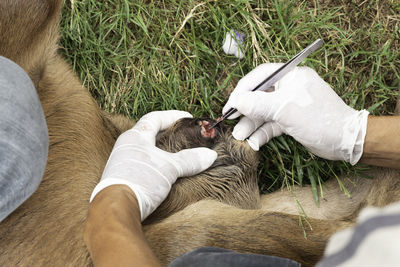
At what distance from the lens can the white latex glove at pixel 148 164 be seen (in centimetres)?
194

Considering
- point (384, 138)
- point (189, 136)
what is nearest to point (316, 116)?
point (384, 138)

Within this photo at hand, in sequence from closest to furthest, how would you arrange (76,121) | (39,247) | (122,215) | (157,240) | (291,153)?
(122,215)
(39,247)
(157,240)
(76,121)
(291,153)

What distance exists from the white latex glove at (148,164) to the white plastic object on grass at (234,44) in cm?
64

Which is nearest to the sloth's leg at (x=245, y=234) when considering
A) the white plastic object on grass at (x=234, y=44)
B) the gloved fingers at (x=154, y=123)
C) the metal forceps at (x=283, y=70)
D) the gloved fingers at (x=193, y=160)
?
the gloved fingers at (x=193, y=160)

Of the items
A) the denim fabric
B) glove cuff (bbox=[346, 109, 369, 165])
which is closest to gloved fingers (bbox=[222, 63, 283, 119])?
glove cuff (bbox=[346, 109, 369, 165])

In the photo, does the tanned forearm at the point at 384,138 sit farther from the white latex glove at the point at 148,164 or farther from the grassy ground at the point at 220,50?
the white latex glove at the point at 148,164

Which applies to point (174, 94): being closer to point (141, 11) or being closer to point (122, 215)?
point (141, 11)

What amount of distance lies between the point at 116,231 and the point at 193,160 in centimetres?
74

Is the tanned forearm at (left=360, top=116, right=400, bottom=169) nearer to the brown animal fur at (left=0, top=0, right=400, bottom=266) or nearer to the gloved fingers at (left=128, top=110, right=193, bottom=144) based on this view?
the brown animal fur at (left=0, top=0, right=400, bottom=266)

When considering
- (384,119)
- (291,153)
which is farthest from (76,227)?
(384,119)

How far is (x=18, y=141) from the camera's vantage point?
4.48 ft

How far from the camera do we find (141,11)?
8.89ft

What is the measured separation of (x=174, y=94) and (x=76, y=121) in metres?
0.68

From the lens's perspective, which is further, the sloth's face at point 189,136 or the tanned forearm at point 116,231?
the sloth's face at point 189,136
